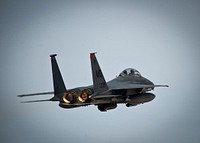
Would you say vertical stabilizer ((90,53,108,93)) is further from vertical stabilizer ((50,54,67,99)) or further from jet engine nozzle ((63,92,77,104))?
vertical stabilizer ((50,54,67,99))

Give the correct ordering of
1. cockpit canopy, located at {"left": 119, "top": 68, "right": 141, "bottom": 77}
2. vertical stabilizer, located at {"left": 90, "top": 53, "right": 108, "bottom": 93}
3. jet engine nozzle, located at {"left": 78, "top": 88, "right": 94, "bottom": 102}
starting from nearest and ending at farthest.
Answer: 1. jet engine nozzle, located at {"left": 78, "top": 88, "right": 94, "bottom": 102}
2. vertical stabilizer, located at {"left": 90, "top": 53, "right": 108, "bottom": 93}
3. cockpit canopy, located at {"left": 119, "top": 68, "right": 141, "bottom": 77}

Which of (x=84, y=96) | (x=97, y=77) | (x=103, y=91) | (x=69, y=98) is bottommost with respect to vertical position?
(x=69, y=98)

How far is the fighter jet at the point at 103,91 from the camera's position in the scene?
140ft

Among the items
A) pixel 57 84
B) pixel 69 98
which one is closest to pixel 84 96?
pixel 69 98

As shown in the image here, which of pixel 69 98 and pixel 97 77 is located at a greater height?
pixel 97 77

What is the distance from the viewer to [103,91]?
42.8m

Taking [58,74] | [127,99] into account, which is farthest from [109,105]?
[58,74]

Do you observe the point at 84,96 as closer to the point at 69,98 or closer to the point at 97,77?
the point at 69,98

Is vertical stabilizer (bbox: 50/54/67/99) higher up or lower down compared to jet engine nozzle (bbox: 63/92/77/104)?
higher up

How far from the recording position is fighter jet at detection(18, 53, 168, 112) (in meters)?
42.8

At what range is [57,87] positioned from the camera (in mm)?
44312

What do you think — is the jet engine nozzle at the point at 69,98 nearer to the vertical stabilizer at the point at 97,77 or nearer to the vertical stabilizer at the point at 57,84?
the vertical stabilizer at the point at 57,84

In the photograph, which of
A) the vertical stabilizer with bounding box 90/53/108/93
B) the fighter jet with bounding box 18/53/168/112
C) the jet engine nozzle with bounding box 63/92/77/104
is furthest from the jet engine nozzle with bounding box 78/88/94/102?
the vertical stabilizer with bounding box 90/53/108/93

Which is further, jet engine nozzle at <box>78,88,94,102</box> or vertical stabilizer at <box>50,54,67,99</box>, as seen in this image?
vertical stabilizer at <box>50,54,67,99</box>
